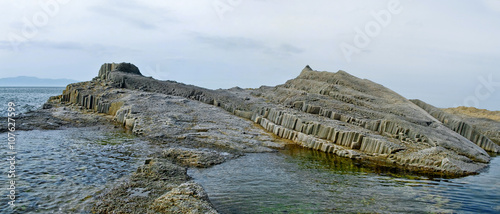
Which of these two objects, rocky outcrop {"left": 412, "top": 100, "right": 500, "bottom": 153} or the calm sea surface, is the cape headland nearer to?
Result: rocky outcrop {"left": 412, "top": 100, "right": 500, "bottom": 153}

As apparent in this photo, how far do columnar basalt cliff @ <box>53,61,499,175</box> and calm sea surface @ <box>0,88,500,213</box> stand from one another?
5.60 feet

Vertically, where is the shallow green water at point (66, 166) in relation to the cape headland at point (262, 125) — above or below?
below

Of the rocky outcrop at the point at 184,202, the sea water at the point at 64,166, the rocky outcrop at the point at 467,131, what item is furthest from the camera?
the rocky outcrop at the point at 467,131

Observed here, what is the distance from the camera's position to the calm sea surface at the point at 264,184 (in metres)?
9.88

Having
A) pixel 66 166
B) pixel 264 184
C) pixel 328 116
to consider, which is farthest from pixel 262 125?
pixel 66 166

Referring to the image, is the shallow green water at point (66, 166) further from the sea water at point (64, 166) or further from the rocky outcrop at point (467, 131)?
the rocky outcrop at point (467, 131)

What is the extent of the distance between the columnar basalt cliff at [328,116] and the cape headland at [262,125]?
2.6 inches

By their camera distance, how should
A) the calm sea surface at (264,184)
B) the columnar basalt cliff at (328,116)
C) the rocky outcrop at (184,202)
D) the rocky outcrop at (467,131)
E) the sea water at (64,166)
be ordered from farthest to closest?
1. the rocky outcrop at (467,131)
2. the columnar basalt cliff at (328,116)
3. the calm sea surface at (264,184)
4. the sea water at (64,166)
5. the rocky outcrop at (184,202)

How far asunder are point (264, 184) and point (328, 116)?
12.3 meters

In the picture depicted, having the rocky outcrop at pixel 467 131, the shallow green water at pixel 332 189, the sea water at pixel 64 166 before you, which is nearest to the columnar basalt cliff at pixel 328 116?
the rocky outcrop at pixel 467 131

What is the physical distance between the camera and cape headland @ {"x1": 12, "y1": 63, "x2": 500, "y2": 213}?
12.1 meters

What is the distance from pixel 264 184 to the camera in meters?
12.3

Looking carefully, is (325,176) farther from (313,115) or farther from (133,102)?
(133,102)

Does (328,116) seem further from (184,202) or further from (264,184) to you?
(184,202)
